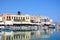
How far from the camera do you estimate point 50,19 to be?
45438 millimetres

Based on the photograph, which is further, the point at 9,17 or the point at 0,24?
the point at 9,17

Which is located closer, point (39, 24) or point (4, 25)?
point (4, 25)

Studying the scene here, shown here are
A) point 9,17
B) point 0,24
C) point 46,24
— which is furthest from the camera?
point 46,24

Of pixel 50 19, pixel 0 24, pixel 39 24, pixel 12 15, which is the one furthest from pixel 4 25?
pixel 50 19

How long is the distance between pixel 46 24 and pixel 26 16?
496 centimetres

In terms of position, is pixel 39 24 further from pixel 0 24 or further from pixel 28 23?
pixel 0 24

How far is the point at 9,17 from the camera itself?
3966cm

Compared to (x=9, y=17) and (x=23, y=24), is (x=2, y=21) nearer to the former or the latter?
(x=9, y=17)

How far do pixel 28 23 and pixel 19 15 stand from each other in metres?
2.48

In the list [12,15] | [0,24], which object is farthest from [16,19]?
[0,24]

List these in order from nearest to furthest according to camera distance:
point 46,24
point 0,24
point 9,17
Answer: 1. point 0,24
2. point 9,17
3. point 46,24

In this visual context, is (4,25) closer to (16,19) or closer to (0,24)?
(0,24)

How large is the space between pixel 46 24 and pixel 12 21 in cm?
800

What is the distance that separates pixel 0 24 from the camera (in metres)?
37.1
